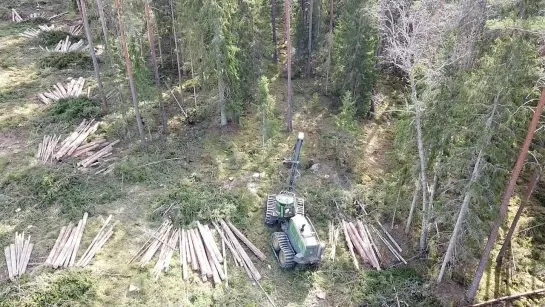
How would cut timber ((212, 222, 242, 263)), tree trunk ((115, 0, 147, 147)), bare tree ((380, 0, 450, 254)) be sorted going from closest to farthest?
bare tree ((380, 0, 450, 254))
cut timber ((212, 222, 242, 263))
tree trunk ((115, 0, 147, 147))

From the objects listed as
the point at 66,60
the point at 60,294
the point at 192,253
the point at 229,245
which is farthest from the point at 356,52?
the point at 66,60

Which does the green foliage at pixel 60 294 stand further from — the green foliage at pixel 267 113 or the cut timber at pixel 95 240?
the green foliage at pixel 267 113

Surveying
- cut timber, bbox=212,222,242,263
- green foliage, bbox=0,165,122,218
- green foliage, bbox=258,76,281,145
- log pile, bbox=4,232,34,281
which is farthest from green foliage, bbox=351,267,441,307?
log pile, bbox=4,232,34,281

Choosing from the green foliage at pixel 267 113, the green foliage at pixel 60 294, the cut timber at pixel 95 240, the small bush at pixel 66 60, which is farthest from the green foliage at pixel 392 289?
the small bush at pixel 66 60

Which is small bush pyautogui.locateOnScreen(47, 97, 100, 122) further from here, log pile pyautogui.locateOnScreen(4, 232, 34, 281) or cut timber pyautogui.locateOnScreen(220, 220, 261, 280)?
cut timber pyautogui.locateOnScreen(220, 220, 261, 280)

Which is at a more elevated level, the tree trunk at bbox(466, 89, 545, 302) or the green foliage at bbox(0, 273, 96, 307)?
the tree trunk at bbox(466, 89, 545, 302)

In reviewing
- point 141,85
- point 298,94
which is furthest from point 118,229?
point 298,94

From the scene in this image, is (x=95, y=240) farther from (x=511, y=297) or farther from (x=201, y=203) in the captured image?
(x=511, y=297)
